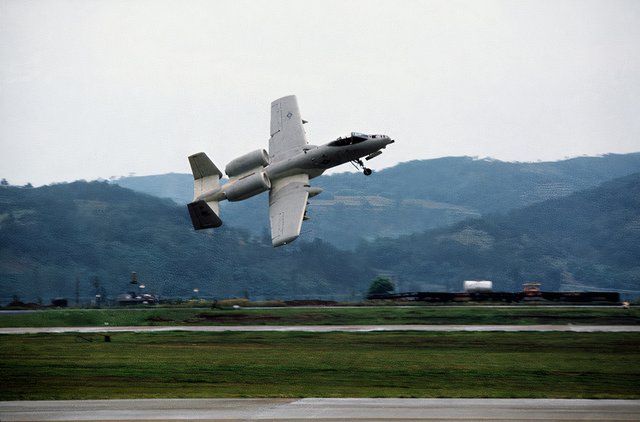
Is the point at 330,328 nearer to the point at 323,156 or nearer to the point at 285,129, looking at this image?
the point at 285,129

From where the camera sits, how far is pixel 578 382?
42875mm

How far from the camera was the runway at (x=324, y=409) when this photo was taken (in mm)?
32969

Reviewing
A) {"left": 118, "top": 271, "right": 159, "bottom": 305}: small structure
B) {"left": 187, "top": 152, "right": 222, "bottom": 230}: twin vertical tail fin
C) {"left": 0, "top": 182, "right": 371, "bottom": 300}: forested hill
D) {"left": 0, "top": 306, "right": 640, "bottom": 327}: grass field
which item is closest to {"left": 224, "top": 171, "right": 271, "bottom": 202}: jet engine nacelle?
{"left": 187, "top": 152, "right": 222, "bottom": 230}: twin vertical tail fin

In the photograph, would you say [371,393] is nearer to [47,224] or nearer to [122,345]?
[122,345]

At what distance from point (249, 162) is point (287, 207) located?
15.4ft

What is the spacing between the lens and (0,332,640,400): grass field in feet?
134

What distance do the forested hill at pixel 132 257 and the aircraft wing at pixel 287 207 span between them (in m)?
68.3

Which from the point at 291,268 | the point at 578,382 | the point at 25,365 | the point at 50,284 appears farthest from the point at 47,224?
the point at 578,382

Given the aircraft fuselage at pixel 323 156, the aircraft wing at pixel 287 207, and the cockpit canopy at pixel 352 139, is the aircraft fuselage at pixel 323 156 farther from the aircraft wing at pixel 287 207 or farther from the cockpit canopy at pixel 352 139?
the aircraft wing at pixel 287 207

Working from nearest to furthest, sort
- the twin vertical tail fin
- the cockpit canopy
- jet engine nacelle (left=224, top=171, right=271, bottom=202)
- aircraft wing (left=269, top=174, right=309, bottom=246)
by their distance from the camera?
aircraft wing (left=269, top=174, right=309, bottom=246)
the cockpit canopy
jet engine nacelle (left=224, top=171, right=271, bottom=202)
the twin vertical tail fin

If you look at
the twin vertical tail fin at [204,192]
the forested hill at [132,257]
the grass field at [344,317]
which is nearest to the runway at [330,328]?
the grass field at [344,317]

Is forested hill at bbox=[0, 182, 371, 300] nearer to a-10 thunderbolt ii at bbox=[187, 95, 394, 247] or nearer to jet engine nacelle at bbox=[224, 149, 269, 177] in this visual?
a-10 thunderbolt ii at bbox=[187, 95, 394, 247]

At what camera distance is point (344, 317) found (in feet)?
258

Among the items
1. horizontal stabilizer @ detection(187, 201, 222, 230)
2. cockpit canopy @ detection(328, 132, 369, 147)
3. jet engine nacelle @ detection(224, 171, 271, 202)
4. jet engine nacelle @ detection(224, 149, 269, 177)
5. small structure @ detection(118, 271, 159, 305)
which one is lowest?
small structure @ detection(118, 271, 159, 305)
